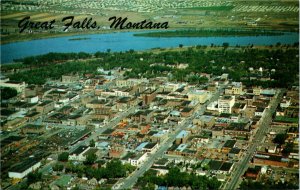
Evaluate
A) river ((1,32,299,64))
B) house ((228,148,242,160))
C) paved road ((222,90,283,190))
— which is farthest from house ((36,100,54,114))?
paved road ((222,90,283,190))

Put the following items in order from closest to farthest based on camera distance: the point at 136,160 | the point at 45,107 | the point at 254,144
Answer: the point at 136,160 → the point at 254,144 → the point at 45,107

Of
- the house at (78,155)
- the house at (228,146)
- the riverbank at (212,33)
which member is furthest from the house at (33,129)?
the riverbank at (212,33)

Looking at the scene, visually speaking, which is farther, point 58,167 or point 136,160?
point 136,160

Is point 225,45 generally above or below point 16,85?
above

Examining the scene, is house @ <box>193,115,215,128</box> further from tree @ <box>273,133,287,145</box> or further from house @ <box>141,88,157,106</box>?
house @ <box>141,88,157,106</box>

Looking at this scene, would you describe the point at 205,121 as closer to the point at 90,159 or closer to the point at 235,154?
the point at 235,154

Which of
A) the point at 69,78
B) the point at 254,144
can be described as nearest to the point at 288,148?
the point at 254,144

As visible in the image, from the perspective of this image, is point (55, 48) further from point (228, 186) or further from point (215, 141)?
point (228, 186)

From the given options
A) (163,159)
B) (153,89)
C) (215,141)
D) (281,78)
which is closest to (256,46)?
(281,78)
